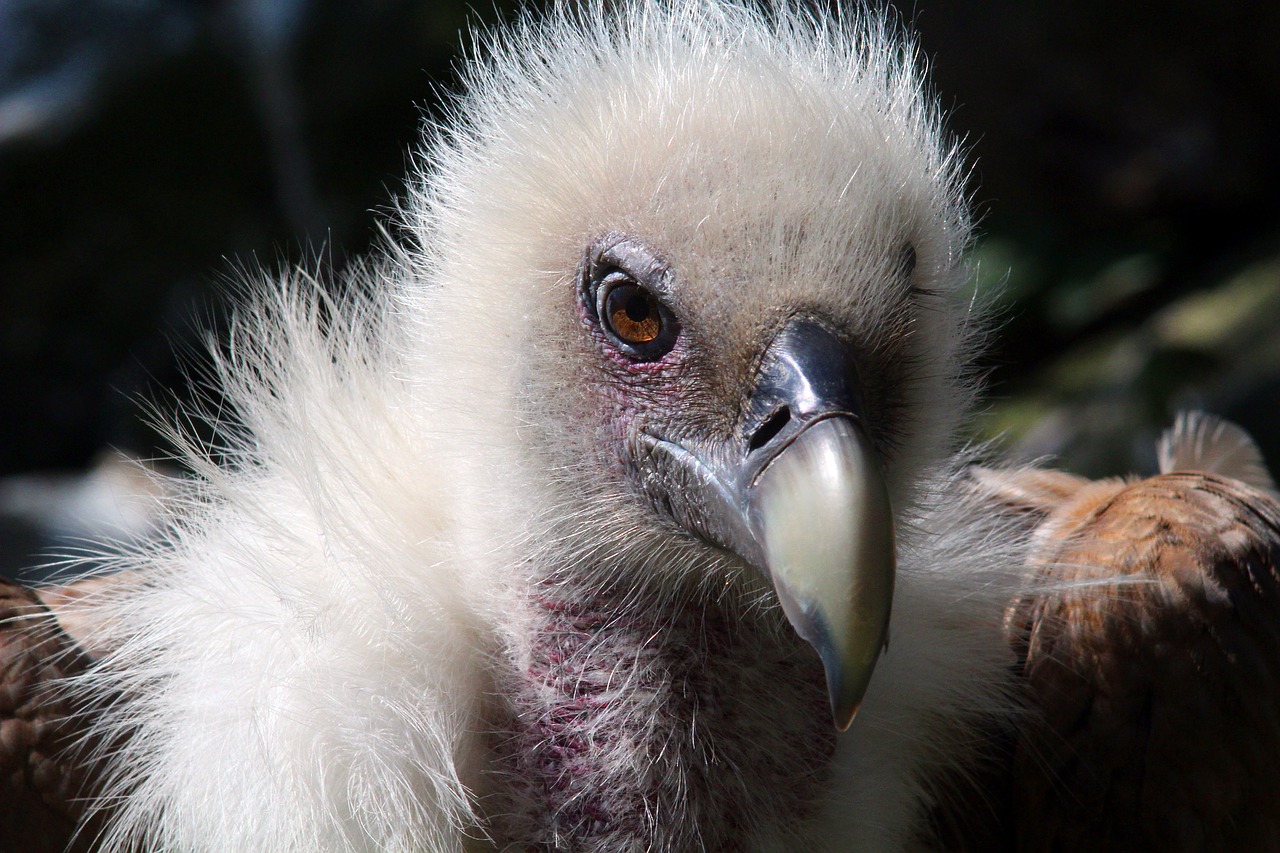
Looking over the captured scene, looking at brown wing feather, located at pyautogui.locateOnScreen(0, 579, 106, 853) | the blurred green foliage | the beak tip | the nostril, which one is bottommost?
the beak tip

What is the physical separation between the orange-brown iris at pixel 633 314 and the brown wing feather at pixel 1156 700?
728 mm

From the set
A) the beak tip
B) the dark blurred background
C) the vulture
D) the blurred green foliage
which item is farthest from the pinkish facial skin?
the dark blurred background

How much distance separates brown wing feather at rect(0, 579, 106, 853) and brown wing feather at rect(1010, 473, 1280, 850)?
1335 mm

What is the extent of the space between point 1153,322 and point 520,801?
499 cm

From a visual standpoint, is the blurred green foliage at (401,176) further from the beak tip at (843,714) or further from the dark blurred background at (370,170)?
Result: the beak tip at (843,714)

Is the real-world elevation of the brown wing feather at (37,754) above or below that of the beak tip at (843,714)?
above

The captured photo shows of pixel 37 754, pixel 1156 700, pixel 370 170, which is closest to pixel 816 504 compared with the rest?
pixel 1156 700

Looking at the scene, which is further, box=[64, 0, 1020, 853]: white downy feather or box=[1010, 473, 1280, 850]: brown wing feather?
box=[1010, 473, 1280, 850]: brown wing feather

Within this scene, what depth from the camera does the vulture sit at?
147 cm


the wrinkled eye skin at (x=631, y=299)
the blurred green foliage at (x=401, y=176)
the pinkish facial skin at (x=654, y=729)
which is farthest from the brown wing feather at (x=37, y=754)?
the blurred green foliage at (x=401, y=176)

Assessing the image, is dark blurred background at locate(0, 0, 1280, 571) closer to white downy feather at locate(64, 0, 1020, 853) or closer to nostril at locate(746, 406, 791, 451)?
white downy feather at locate(64, 0, 1020, 853)

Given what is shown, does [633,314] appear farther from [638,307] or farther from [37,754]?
[37,754]

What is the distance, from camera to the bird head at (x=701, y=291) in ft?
4.58

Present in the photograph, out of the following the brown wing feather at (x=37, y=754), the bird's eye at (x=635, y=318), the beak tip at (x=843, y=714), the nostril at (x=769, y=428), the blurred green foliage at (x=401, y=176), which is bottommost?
the beak tip at (x=843, y=714)
